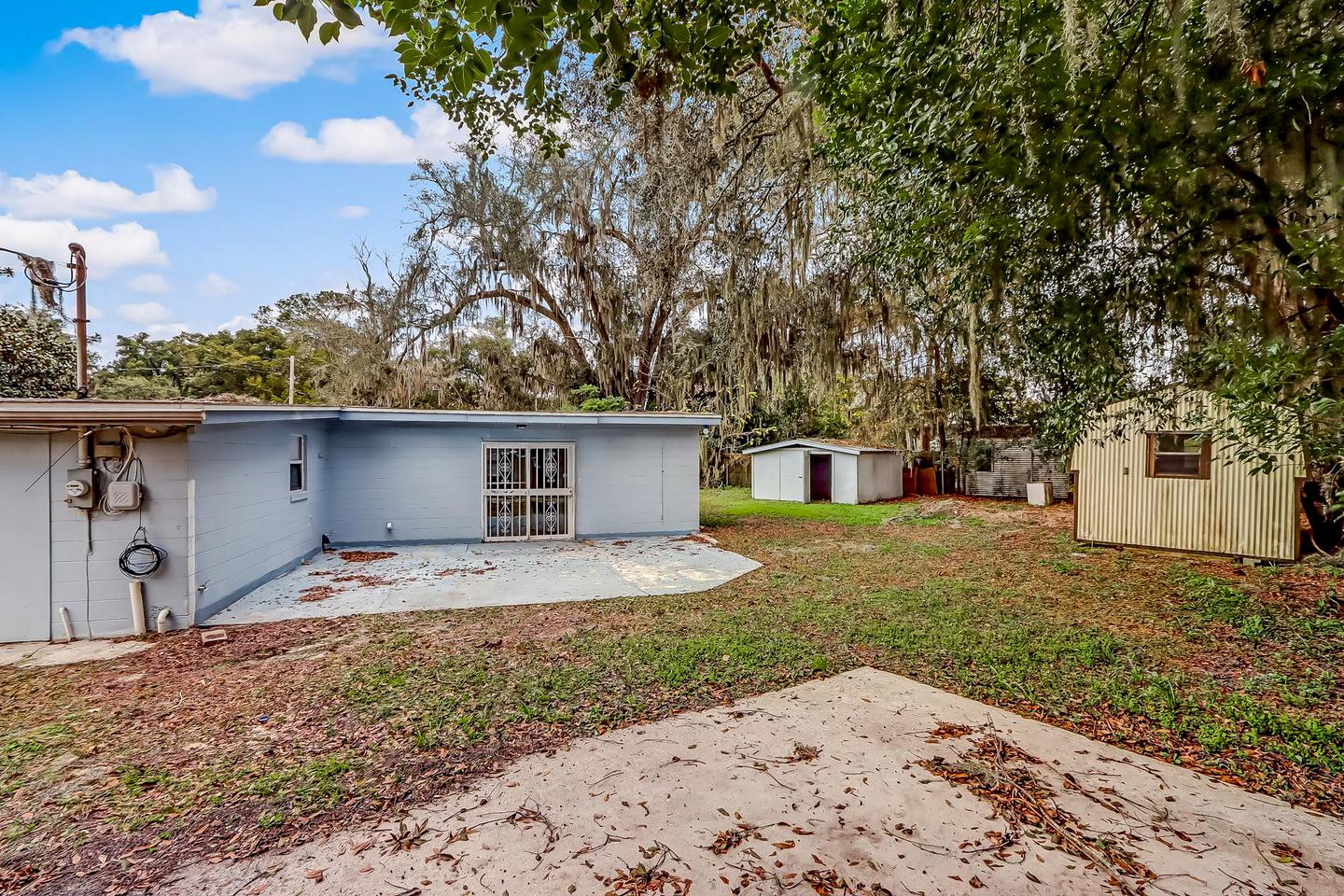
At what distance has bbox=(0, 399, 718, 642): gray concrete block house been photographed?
4.29 metres

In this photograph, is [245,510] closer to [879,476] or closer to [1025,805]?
[1025,805]

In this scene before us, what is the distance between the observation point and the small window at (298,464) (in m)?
6.79

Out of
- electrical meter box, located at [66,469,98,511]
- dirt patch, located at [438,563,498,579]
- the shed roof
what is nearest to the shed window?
the shed roof

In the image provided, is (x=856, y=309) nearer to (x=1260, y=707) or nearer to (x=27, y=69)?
(x=1260, y=707)

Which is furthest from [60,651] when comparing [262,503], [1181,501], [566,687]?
[1181,501]

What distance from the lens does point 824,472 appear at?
15648 millimetres

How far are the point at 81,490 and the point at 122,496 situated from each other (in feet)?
0.82

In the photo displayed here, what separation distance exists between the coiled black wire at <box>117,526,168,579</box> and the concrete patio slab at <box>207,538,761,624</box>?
69 centimetres

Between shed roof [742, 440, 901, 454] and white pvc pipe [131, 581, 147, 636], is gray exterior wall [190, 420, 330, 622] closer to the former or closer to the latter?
white pvc pipe [131, 581, 147, 636]

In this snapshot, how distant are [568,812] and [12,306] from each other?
1668 centimetres

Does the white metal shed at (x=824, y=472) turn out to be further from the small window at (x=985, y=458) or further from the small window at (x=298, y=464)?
the small window at (x=298, y=464)

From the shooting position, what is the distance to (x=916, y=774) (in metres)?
2.46

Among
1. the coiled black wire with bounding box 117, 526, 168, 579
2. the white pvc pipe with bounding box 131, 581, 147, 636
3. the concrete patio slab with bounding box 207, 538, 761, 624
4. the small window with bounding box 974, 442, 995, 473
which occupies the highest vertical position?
the small window with bounding box 974, 442, 995, 473

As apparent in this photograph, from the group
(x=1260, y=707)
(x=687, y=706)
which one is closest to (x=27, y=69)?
(x=687, y=706)
